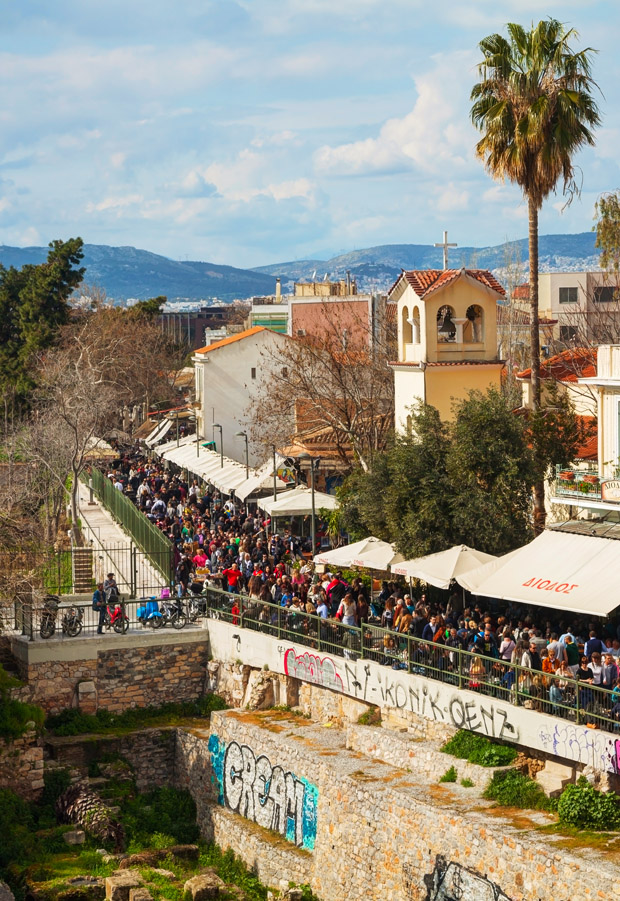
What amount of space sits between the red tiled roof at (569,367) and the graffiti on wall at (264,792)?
16.7 meters

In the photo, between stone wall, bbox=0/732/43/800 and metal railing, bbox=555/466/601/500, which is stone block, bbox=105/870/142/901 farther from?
metal railing, bbox=555/466/601/500

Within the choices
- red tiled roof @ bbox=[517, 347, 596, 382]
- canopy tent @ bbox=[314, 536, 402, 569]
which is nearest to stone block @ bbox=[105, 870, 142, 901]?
canopy tent @ bbox=[314, 536, 402, 569]

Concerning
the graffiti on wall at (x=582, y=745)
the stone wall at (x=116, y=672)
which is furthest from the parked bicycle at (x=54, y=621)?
the graffiti on wall at (x=582, y=745)

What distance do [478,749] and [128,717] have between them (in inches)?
429

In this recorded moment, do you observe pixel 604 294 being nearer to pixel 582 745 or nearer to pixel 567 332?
pixel 567 332

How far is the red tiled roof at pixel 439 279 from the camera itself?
119 ft

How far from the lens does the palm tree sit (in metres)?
33.2

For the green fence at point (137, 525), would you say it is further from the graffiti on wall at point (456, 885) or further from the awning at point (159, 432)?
the graffiti on wall at point (456, 885)

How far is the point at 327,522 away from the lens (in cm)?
3997

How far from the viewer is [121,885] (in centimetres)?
2489

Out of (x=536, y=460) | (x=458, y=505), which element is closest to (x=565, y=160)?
(x=536, y=460)

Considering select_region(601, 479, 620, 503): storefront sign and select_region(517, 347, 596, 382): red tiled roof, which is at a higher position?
select_region(517, 347, 596, 382): red tiled roof

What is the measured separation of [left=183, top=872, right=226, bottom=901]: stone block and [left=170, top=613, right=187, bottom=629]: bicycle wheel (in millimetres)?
8290

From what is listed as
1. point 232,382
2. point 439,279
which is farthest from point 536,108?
point 232,382
